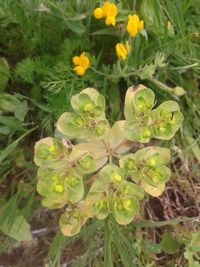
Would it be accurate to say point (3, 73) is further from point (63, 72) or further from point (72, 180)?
point (72, 180)

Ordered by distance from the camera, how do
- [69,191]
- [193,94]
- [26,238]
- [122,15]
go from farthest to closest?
[193,94]
[26,238]
[122,15]
[69,191]

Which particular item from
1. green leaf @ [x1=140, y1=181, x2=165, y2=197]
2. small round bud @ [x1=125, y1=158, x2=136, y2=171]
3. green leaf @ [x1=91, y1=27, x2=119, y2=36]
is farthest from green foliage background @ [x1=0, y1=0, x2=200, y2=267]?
small round bud @ [x1=125, y1=158, x2=136, y2=171]

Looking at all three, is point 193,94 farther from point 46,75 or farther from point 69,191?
point 69,191

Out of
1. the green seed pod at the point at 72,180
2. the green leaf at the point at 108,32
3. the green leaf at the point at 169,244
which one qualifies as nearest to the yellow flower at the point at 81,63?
the green leaf at the point at 108,32

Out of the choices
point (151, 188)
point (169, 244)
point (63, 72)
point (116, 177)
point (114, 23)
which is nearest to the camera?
point (116, 177)

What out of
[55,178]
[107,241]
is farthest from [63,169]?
[107,241]

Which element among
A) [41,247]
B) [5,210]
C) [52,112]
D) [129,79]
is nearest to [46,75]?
[52,112]
